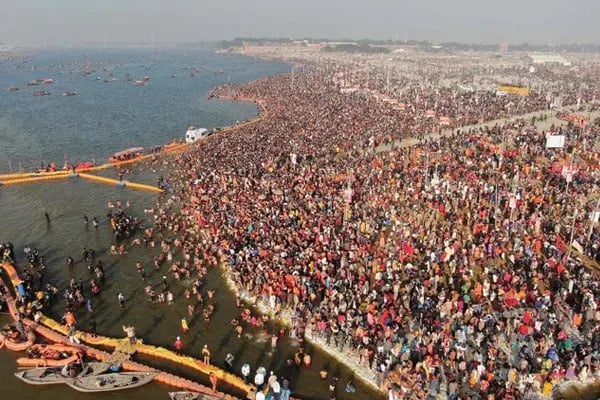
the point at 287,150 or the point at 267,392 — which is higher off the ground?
the point at 287,150

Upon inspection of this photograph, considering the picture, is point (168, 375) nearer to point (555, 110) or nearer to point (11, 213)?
Answer: point (11, 213)

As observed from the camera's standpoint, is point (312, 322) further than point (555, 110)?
No

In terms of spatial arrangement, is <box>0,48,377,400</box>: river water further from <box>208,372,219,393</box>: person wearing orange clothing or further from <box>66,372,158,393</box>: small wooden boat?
<box>208,372,219,393</box>: person wearing orange clothing

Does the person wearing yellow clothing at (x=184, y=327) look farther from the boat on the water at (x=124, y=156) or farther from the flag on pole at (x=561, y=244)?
the boat on the water at (x=124, y=156)

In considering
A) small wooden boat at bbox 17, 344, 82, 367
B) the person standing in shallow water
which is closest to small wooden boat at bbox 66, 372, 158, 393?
small wooden boat at bbox 17, 344, 82, 367

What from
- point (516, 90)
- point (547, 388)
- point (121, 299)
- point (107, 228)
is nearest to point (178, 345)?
point (121, 299)

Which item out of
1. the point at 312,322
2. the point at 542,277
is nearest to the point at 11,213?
the point at 312,322

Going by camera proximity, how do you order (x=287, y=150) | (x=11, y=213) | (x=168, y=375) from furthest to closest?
(x=287, y=150)
(x=11, y=213)
(x=168, y=375)
